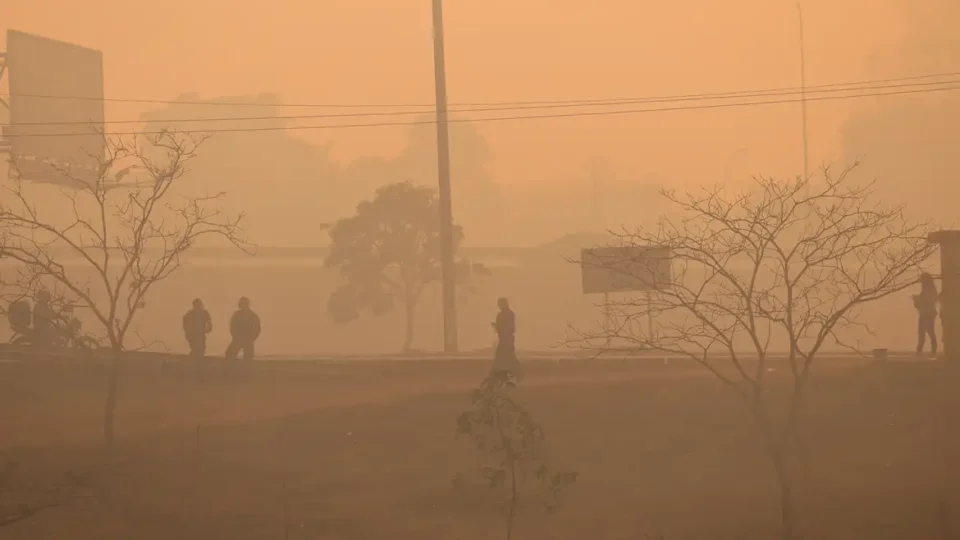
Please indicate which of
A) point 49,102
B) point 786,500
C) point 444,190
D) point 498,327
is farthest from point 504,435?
point 49,102

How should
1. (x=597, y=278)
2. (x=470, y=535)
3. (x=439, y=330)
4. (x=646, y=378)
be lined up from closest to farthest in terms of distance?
(x=470, y=535) < (x=646, y=378) < (x=597, y=278) < (x=439, y=330)

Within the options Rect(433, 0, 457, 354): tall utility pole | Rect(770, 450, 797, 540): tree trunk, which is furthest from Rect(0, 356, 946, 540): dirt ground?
Rect(433, 0, 457, 354): tall utility pole

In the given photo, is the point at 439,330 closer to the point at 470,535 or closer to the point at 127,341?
the point at 127,341

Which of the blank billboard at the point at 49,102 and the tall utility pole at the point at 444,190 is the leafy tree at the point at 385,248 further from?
the tall utility pole at the point at 444,190

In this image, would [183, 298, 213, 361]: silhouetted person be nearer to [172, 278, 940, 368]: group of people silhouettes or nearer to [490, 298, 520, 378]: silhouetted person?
[172, 278, 940, 368]: group of people silhouettes

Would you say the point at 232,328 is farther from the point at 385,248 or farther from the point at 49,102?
the point at 385,248

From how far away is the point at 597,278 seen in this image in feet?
87.7

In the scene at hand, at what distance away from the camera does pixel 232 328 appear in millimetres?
21672

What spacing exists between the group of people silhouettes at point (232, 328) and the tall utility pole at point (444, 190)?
24.4 feet

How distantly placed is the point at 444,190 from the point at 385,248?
56.3ft

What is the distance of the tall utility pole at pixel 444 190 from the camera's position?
28.3 metres

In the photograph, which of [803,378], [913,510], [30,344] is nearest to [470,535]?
[803,378]

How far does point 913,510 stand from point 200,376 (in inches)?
582

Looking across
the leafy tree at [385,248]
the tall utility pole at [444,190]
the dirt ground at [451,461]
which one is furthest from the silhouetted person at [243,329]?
the leafy tree at [385,248]
